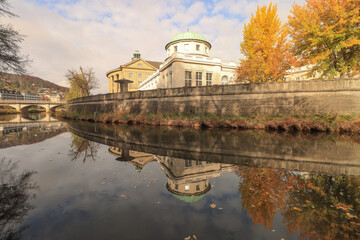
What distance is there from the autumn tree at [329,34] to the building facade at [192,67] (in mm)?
10741

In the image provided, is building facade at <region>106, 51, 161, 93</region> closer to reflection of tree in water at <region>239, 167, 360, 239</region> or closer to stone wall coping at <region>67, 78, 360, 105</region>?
stone wall coping at <region>67, 78, 360, 105</region>

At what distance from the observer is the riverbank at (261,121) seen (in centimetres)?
1147

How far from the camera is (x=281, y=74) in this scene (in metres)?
17.1

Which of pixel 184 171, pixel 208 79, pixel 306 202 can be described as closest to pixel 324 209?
pixel 306 202

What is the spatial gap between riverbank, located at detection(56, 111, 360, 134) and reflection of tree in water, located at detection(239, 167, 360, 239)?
994 cm

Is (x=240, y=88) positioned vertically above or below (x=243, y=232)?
above

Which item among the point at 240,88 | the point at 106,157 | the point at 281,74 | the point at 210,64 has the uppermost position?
the point at 210,64

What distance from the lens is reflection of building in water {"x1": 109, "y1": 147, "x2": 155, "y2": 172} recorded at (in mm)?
4965

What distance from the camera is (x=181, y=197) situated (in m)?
3.02

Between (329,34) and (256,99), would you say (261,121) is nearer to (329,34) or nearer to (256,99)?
(256,99)

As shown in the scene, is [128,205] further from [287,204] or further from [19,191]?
[287,204]

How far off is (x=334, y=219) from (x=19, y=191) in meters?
5.44

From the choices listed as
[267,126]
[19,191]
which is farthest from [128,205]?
[267,126]

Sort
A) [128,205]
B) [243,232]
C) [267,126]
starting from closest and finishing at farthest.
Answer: [243,232] < [128,205] < [267,126]
